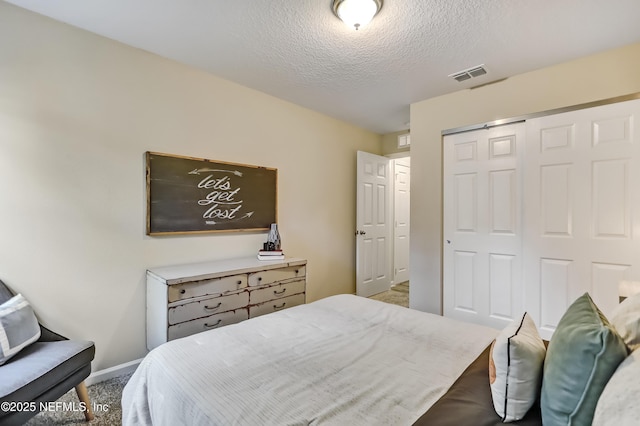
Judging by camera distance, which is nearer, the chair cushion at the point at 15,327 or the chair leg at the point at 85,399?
the chair cushion at the point at 15,327

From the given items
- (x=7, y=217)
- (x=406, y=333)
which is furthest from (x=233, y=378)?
(x=7, y=217)

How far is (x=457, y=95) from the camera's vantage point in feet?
10.2

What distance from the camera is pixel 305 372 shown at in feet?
3.77

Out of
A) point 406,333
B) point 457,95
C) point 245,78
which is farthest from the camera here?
point 457,95

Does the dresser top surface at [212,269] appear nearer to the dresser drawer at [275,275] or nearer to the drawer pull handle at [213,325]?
the dresser drawer at [275,275]

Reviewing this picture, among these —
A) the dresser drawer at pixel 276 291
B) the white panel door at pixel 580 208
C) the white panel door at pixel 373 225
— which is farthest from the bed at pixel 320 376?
the white panel door at pixel 373 225

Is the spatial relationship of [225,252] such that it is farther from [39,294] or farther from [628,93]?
[628,93]

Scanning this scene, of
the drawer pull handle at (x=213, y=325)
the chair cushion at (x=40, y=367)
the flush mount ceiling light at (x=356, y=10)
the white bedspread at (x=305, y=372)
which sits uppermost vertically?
the flush mount ceiling light at (x=356, y=10)

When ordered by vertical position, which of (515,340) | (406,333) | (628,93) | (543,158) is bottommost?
(406,333)

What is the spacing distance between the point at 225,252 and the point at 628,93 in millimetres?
3575

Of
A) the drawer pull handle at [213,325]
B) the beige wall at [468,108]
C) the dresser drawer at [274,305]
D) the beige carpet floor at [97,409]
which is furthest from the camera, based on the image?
the dresser drawer at [274,305]

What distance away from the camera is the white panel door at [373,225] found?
4.18 m

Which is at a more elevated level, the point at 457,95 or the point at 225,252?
the point at 457,95

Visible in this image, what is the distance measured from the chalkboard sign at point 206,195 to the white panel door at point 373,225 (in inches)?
56.8
